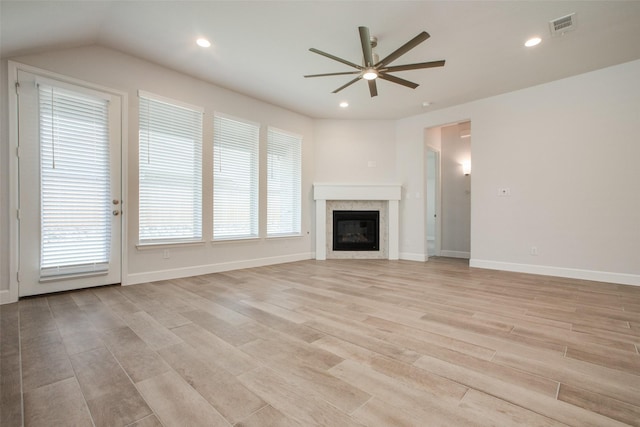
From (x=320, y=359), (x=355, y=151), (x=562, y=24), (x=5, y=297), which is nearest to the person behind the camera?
(x=320, y=359)

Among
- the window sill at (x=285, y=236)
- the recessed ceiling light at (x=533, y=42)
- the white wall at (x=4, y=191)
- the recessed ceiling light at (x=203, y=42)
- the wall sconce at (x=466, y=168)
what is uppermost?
the recessed ceiling light at (x=203, y=42)

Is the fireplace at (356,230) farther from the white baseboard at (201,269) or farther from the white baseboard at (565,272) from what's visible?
the white baseboard at (565,272)

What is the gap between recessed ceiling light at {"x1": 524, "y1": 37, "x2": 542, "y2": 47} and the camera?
129 inches

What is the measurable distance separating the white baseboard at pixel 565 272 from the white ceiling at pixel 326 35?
2.87 m

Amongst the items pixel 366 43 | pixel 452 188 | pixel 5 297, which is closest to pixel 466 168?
pixel 452 188

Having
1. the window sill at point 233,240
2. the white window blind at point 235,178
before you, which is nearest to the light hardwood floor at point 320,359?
the window sill at point 233,240

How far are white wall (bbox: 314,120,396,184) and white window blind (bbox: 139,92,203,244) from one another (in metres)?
2.65

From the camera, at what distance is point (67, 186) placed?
10.6 ft

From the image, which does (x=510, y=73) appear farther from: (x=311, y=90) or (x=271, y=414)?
(x=271, y=414)

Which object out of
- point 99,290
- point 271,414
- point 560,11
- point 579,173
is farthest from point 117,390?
point 579,173

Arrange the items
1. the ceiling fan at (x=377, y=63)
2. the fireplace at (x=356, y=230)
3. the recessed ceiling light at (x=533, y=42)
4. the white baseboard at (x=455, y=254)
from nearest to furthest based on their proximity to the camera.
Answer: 1. the ceiling fan at (x=377, y=63)
2. the recessed ceiling light at (x=533, y=42)
3. the fireplace at (x=356, y=230)
4. the white baseboard at (x=455, y=254)

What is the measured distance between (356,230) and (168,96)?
424cm

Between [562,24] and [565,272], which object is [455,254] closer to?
[565,272]

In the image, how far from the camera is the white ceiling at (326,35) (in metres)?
2.73
